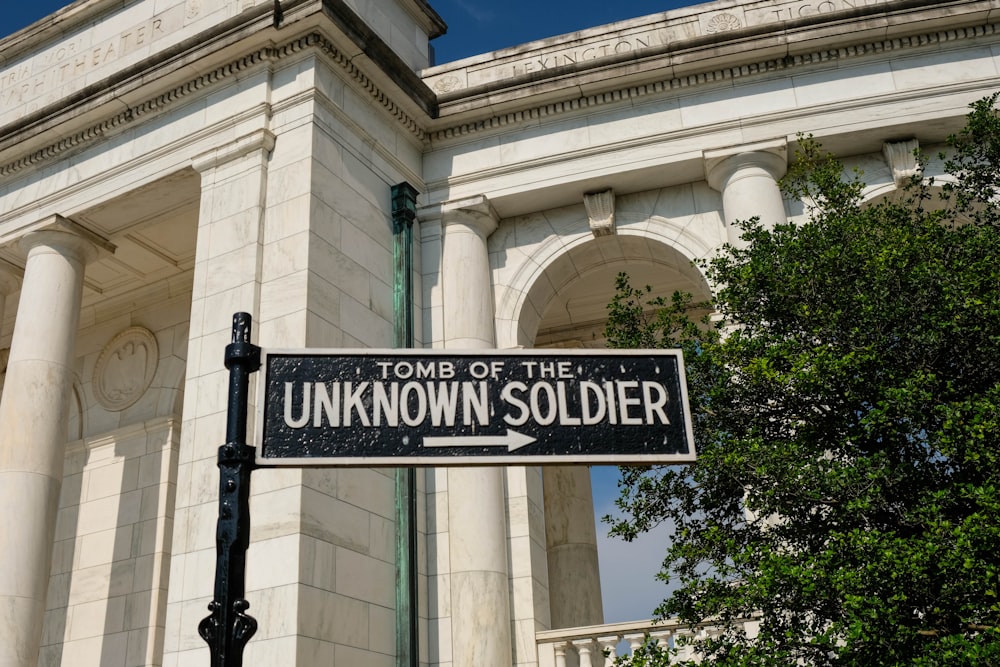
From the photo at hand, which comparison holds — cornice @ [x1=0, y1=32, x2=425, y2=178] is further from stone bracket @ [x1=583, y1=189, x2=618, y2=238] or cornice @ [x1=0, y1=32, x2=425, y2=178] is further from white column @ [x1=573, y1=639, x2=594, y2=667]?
white column @ [x1=573, y1=639, x2=594, y2=667]

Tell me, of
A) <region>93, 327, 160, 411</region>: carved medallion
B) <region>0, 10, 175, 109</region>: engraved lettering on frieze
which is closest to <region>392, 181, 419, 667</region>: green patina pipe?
<region>0, 10, 175, 109</region>: engraved lettering on frieze

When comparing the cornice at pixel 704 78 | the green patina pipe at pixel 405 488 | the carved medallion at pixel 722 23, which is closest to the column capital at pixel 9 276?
the green patina pipe at pixel 405 488

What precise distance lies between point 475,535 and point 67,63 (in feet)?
48.2

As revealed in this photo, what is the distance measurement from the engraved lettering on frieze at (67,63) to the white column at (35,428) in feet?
13.5

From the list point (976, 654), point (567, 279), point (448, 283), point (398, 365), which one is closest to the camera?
point (398, 365)

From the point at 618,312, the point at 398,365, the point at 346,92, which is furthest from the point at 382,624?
the point at 398,365

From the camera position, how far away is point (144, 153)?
19484 millimetres

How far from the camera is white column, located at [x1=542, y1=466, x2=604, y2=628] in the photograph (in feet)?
77.9

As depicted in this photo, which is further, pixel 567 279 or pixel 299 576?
pixel 567 279

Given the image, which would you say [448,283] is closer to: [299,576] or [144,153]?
[144,153]

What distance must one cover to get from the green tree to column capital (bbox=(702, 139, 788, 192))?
748 centimetres

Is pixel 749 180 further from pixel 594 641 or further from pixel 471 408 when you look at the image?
pixel 471 408

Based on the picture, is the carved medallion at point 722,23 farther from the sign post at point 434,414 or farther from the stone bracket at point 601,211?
the sign post at point 434,414

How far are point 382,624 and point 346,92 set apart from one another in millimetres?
10137
